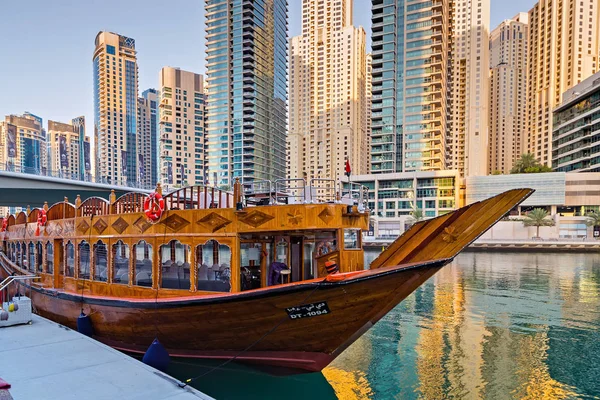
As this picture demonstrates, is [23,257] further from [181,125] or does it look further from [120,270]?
[181,125]

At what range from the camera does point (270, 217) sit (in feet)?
24.8

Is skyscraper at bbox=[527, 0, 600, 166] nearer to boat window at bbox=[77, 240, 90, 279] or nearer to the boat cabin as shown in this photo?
the boat cabin

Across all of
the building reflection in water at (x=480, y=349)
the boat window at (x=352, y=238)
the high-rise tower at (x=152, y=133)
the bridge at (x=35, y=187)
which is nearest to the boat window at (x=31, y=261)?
the building reflection in water at (x=480, y=349)

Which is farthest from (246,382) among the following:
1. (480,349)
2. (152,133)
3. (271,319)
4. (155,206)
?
(152,133)

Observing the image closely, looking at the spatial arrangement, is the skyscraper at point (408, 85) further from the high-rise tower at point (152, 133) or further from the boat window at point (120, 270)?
the high-rise tower at point (152, 133)

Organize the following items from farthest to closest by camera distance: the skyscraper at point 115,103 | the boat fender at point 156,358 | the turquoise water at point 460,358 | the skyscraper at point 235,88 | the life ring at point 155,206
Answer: the skyscraper at point 115,103, the skyscraper at point 235,88, the life ring at point 155,206, the turquoise water at point 460,358, the boat fender at point 156,358

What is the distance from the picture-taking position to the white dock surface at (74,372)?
5371mm

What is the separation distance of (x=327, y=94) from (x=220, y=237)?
116422 millimetres

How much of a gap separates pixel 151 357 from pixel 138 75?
511ft

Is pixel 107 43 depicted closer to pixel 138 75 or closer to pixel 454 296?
pixel 138 75

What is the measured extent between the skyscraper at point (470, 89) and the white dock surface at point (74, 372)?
340ft

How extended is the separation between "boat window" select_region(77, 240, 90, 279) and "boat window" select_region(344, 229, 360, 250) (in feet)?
27.0

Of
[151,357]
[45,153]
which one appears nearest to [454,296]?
[151,357]

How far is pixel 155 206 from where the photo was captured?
8.62m
